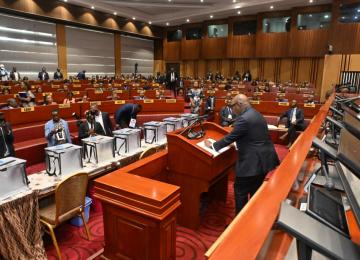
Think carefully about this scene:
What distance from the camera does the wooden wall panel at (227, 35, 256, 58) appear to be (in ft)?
53.8

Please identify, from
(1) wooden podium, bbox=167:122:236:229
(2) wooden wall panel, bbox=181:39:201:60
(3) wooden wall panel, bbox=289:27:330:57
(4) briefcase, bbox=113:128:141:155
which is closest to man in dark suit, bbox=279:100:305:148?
(1) wooden podium, bbox=167:122:236:229

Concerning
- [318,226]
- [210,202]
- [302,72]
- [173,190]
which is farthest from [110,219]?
[302,72]

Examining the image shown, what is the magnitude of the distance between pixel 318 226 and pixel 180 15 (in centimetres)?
1795

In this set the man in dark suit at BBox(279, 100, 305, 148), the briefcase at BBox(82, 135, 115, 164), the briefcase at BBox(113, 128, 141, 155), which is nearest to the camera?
the briefcase at BBox(82, 135, 115, 164)

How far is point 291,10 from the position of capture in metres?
14.7

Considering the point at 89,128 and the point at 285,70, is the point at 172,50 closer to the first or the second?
the point at 285,70

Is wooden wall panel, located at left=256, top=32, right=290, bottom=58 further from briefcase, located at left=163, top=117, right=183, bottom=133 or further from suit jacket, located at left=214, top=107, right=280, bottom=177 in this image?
suit jacket, located at left=214, top=107, right=280, bottom=177

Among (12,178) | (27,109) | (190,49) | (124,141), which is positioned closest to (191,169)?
(124,141)

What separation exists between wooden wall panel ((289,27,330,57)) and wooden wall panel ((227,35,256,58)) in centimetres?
234

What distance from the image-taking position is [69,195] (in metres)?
2.69

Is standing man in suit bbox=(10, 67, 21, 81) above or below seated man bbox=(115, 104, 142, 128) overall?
above

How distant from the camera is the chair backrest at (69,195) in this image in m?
2.55

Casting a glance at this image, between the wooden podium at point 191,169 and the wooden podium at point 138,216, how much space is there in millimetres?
753

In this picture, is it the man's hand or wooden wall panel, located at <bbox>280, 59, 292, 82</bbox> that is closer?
the man's hand
